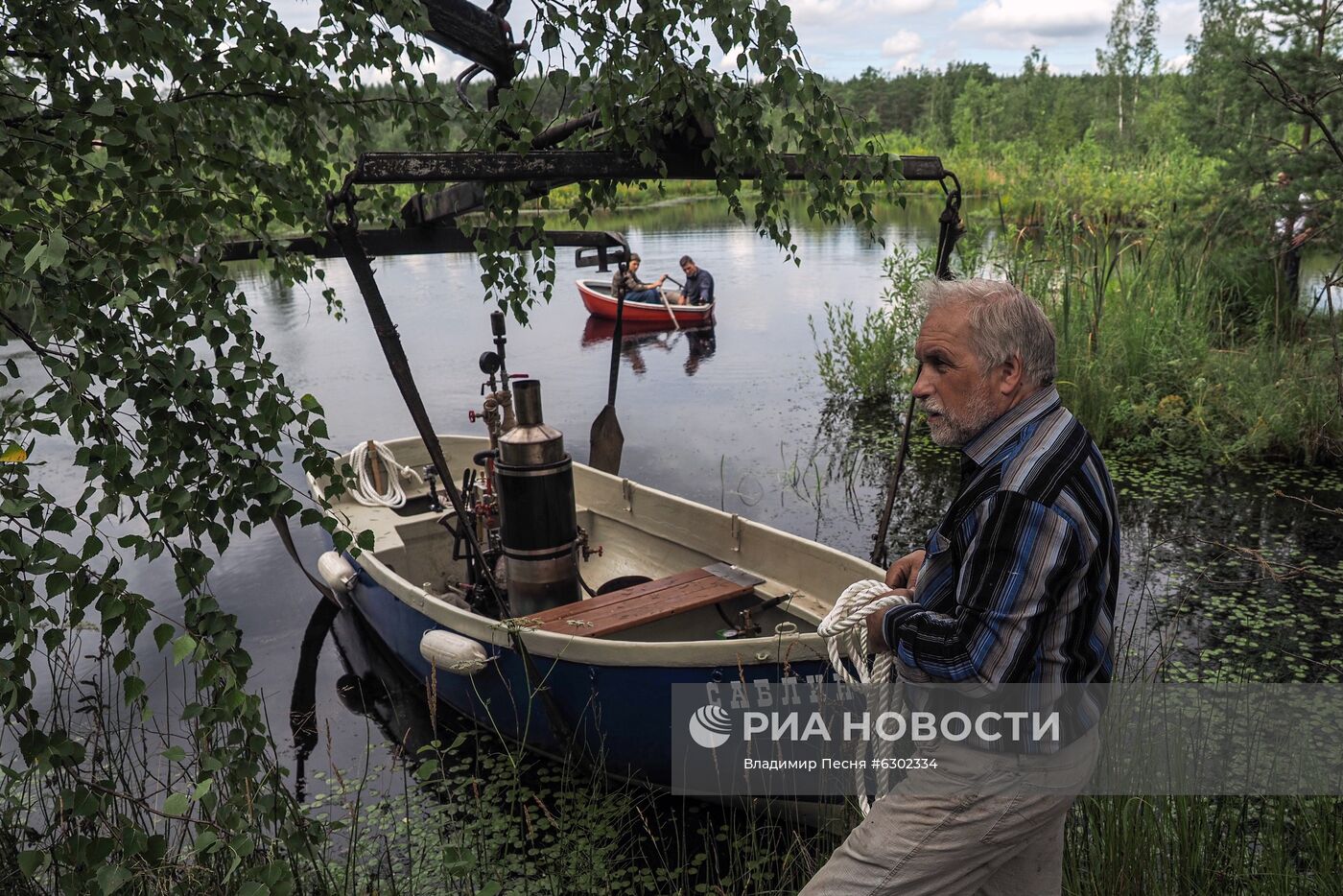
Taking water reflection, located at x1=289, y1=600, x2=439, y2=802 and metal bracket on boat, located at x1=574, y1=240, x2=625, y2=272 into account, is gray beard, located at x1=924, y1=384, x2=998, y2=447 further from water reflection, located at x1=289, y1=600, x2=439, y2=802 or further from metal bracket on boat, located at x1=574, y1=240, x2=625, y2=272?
water reflection, located at x1=289, y1=600, x2=439, y2=802

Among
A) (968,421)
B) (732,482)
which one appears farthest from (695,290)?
(968,421)

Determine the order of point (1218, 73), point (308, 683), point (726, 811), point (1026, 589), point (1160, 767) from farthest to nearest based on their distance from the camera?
point (1218, 73), point (308, 683), point (726, 811), point (1160, 767), point (1026, 589)

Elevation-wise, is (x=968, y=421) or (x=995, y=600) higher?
(x=968, y=421)

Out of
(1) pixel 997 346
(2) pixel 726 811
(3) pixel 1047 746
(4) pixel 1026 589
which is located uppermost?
(1) pixel 997 346

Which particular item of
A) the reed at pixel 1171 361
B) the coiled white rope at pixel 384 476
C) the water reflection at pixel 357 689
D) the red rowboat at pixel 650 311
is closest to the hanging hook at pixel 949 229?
the water reflection at pixel 357 689

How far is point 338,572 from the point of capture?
21.3 feet

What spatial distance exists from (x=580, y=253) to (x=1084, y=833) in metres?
4.40

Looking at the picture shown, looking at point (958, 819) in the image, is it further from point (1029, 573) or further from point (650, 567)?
point (650, 567)

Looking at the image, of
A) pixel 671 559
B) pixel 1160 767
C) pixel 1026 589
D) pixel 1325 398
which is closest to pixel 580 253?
pixel 671 559

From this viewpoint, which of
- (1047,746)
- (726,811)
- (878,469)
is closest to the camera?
(1047,746)

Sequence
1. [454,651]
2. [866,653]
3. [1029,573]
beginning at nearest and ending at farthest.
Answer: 1. [1029,573]
2. [866,653]
3. [454,651]

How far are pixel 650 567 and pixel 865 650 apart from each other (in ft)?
13.2

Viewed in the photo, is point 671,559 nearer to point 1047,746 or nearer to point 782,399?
point 1047,746

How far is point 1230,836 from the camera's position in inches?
131
